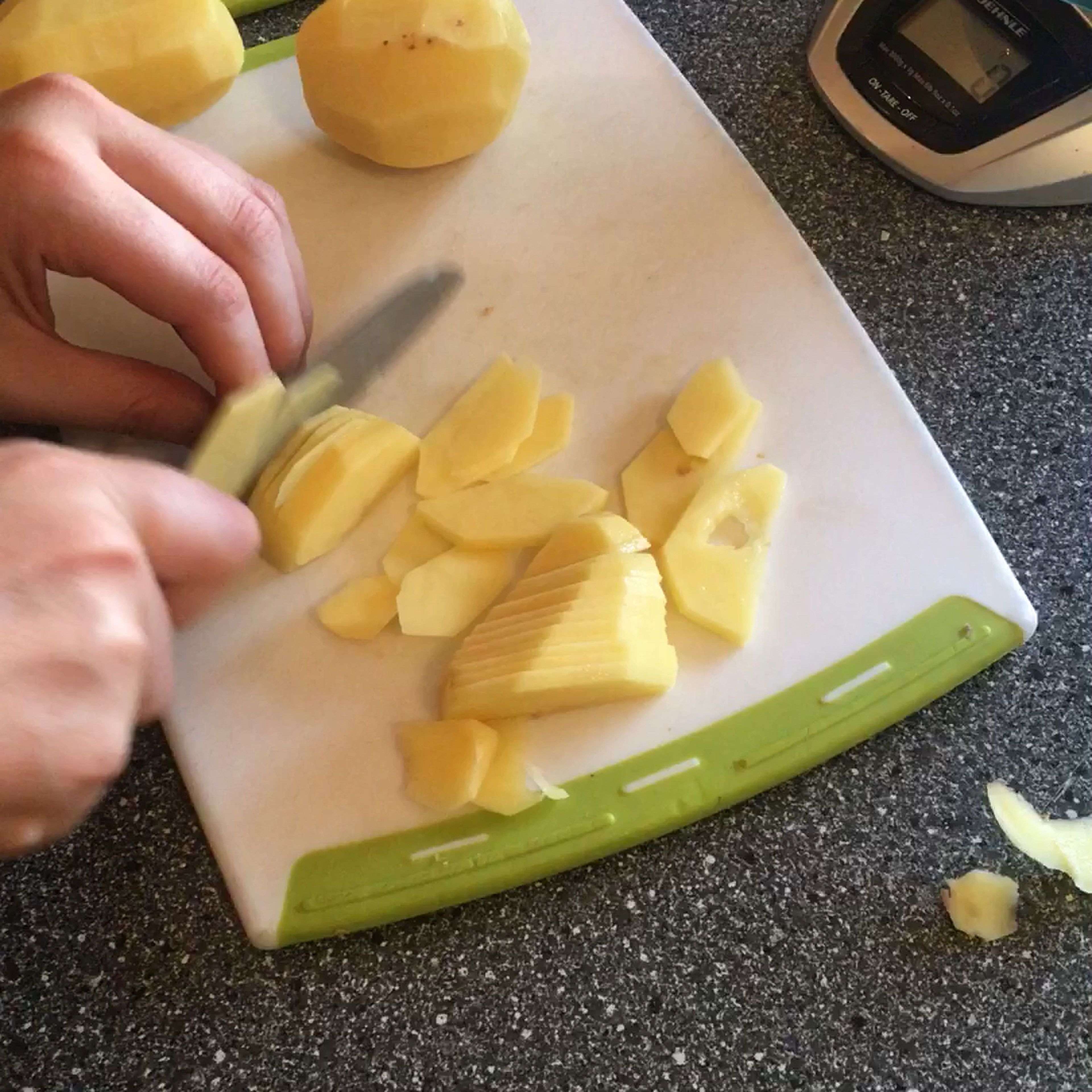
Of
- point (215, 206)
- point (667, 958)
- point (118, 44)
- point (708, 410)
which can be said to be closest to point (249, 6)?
point (118, 44)

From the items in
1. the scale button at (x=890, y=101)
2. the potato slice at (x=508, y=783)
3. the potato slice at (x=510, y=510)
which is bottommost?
the potato slice at (x=508, y=783)

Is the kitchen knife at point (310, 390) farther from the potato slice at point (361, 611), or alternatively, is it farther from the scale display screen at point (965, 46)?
the scale display screen at point (965, 46)

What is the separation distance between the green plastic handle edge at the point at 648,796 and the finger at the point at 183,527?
26cm

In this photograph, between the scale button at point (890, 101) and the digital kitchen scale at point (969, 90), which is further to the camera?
the scale button at point (890, 101)

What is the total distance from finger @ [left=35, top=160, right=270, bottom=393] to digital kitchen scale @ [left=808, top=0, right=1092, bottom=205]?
2.47 ft

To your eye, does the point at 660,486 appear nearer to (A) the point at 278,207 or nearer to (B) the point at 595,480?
(B) the point at 595,480

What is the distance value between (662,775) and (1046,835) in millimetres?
325

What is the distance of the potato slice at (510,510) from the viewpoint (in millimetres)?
995

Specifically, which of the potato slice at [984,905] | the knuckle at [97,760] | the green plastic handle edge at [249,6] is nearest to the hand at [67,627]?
the knuckle at [97,760]

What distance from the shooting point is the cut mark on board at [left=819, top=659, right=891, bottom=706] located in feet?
3.11

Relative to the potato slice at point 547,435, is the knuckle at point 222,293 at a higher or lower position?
higher

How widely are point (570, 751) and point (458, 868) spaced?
142 mm

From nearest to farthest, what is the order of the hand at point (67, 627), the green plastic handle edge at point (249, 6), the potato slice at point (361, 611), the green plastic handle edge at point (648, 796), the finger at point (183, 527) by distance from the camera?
the hand at point (67, 627), the finger at point (183, 527), the green plastic handle edge at point (648, 796), the potato slice at point (361, 611), the green plastic handle edge at point (249, 6)

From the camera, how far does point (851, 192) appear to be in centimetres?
123
